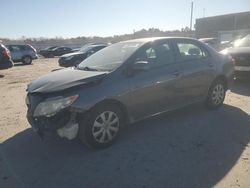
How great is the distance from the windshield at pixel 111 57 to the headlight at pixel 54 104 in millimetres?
964

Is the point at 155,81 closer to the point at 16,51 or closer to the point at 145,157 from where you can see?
the point at 145,157

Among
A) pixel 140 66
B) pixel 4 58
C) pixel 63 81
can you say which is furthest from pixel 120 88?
pixel 4 58

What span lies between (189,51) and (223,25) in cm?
4133

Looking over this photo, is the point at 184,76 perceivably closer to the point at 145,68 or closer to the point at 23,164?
the point at 145,68

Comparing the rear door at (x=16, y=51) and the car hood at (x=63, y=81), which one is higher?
the car hood at (x=63, y=81)

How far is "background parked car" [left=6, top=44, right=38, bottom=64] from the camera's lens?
71.6 ft

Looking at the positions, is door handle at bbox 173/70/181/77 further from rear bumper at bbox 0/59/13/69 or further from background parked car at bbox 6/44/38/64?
background parked car at bbox 6/44/38/64

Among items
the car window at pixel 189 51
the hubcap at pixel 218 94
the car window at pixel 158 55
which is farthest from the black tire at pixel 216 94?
the car window at pixel 158 55

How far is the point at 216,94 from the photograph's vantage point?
6.21m

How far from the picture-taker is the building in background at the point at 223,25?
132ft

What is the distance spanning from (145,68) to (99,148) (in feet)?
4.66

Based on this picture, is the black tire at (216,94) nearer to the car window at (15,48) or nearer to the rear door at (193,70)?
the rear door at (193,70)

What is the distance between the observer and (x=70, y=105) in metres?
3.93

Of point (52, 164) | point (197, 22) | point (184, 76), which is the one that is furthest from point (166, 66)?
point (197, 22)
